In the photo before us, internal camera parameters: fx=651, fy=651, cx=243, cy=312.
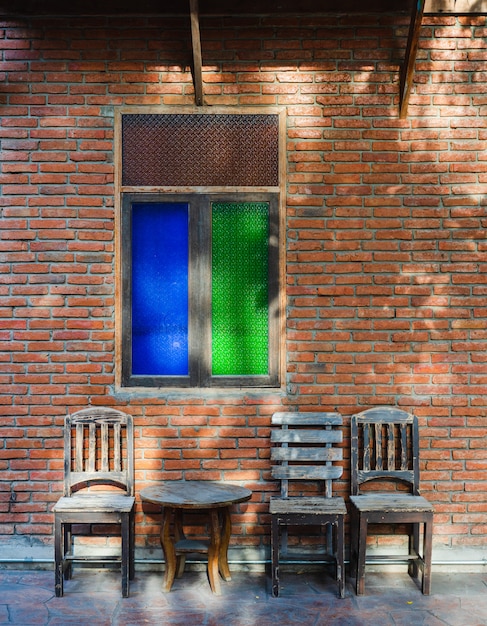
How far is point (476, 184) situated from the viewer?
16.1 feet

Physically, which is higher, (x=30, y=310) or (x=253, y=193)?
(x=253, y=193)

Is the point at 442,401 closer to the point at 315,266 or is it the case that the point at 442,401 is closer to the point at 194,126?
the point at 315,266

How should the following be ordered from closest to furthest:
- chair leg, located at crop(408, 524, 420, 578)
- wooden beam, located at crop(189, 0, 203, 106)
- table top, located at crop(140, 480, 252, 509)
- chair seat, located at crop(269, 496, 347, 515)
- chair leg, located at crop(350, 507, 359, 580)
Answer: table top, located at crop(140, 480, 252, 509)
chair seat, located at crop(269, 496, 347, 515)
wooden beam, located at crop(189, 0, 203, 106)
chair leg, located at crop(350, 507, 359, 580)
chair leg, located at crop(408, 524, 420, 578)

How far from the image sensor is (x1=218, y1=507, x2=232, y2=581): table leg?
14.8 ft

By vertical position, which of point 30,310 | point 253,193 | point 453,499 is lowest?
point 453,499

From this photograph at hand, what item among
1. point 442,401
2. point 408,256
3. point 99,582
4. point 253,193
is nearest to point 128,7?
point 253,193

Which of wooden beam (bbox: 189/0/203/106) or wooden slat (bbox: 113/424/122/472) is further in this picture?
wooden slat (bbox: 113/424/122/472)

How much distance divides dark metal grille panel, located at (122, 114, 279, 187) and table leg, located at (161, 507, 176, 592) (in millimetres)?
2407

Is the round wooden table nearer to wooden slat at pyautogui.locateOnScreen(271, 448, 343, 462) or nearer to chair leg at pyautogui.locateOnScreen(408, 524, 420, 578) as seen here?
wooden slat at pyautogui.locateOnScreen(271, 448, 343, 462)

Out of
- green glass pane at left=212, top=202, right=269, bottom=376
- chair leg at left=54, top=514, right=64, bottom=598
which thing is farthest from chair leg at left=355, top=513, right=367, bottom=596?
chair leg at left=54, top=514, right=64, bottom=598

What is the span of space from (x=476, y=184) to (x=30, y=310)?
11.5ft

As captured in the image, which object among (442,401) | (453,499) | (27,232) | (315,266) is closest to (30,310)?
(27,232)

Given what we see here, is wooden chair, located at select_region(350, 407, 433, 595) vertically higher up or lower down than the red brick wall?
lower down

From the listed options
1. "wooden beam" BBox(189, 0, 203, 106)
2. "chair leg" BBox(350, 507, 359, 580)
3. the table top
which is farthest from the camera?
"chair leg" BBox(350, 507, 359, 580)
